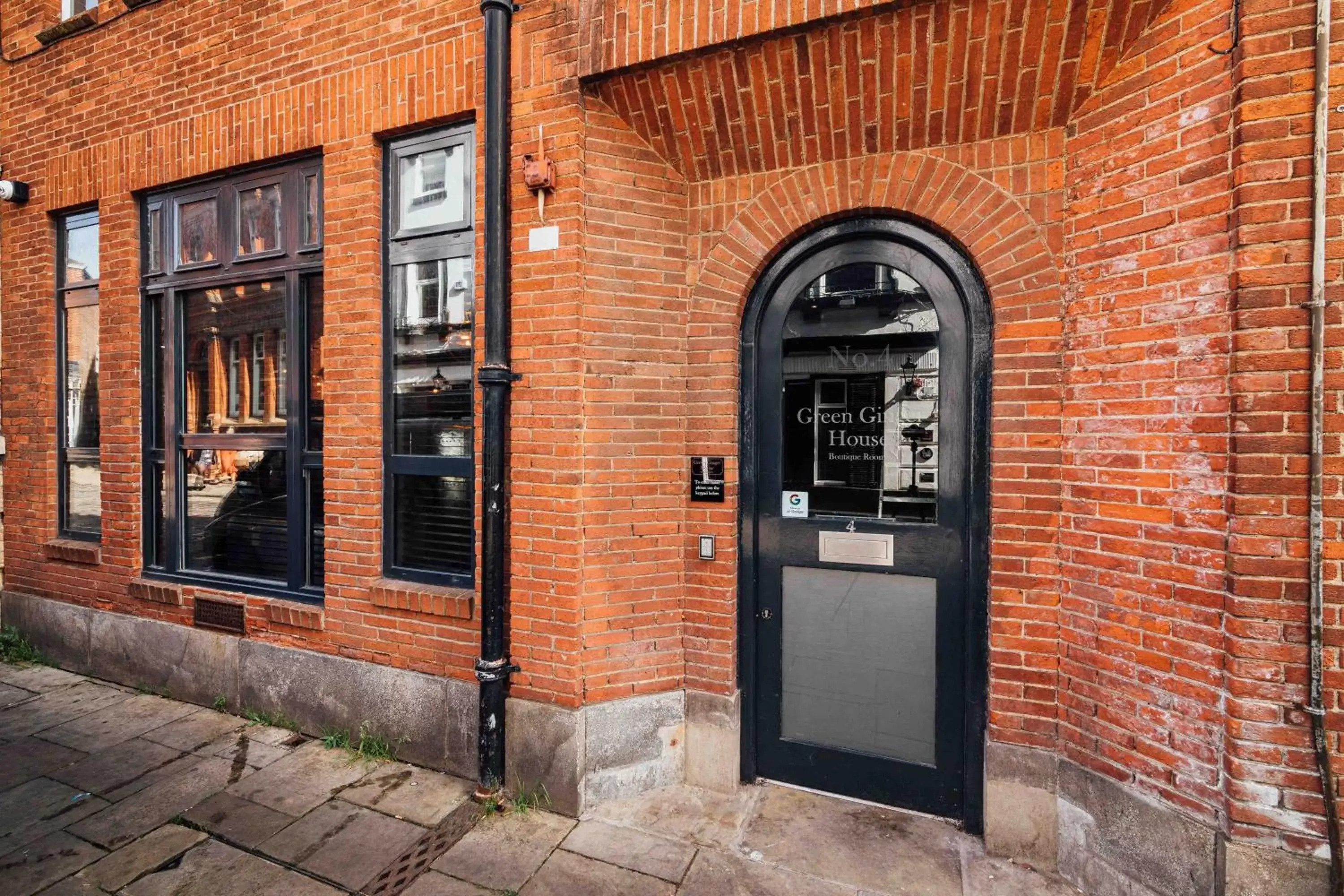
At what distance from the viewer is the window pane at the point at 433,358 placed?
3.88 m

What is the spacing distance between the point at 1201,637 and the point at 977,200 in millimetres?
2142

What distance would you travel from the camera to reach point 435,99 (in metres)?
3.67

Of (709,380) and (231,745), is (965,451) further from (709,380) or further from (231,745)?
(231,745)

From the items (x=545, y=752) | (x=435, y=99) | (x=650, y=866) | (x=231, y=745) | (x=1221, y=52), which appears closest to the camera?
(x=1221, y=52)

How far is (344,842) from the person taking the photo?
308 centimetres

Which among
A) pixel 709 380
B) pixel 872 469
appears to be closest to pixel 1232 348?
pixel 872 469

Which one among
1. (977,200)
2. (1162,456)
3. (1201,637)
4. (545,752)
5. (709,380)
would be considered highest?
(977,200)

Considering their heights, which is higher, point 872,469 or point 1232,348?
point 1232,348

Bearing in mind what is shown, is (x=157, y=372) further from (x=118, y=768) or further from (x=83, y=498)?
(x=118, y=768)

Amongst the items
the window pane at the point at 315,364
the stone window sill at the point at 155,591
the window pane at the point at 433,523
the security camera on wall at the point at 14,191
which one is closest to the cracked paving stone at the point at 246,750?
the stone window sill at the point at 155,591

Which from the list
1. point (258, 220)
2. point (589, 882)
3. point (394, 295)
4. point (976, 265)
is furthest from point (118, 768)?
point (976, 265)

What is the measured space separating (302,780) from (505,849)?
4.74 ft

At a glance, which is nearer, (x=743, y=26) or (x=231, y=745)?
(x=743, y=26)

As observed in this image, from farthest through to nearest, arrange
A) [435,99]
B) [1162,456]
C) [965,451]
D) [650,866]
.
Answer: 1. [435,99]
2. [965,451]
3. [650,866]
4. [1162,456]
